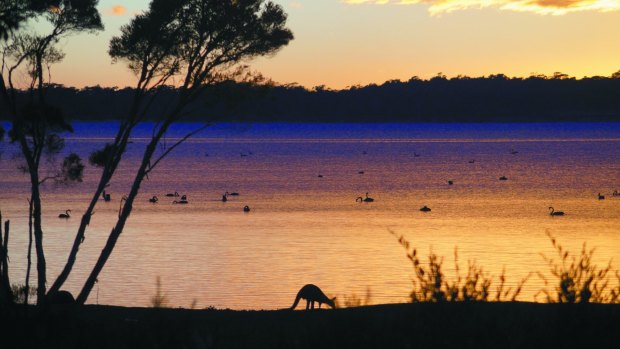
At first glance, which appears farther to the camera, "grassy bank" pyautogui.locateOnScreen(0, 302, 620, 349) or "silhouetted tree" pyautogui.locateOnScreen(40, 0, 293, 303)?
"silhouetted tree" pyautogui.locateOnScreen(40, 0, 293, 303)

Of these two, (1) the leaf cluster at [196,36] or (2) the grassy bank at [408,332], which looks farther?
(1) the leaf cluster at [196,36]

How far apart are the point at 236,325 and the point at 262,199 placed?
2072 inches

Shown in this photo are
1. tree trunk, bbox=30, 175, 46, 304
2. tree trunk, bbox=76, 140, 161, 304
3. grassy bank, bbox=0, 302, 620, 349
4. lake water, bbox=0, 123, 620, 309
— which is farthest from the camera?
lake water, bbox=0, 123, 620, 309

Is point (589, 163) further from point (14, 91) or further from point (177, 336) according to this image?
point (177, 336)

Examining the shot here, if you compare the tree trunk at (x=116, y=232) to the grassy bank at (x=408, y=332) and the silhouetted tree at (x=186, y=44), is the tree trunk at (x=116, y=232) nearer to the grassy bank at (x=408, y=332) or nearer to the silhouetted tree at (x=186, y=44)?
the silhouetted tree at (x=186, y=44)

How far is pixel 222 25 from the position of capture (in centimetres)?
2028

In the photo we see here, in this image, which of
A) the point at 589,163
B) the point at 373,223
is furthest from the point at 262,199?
the point at 589,163

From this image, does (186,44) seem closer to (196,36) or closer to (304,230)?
(196,36)

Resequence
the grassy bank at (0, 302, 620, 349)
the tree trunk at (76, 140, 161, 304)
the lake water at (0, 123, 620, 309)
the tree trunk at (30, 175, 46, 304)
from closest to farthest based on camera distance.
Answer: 1. the grassy bank at (0, 302, 620, 349)
2. the tree trunk at (30, 175, 46, 304)
3. the tree trunk at (76, 140, 161, 304)
4. the lake water at (0, 123, 620, 309)

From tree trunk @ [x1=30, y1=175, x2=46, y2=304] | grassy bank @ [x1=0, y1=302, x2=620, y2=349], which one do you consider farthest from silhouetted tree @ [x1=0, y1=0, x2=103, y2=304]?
grassy bank @ [x1=0, y1=302, x2=620, y2=349]

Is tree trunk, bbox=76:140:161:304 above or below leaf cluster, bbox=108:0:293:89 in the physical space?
below

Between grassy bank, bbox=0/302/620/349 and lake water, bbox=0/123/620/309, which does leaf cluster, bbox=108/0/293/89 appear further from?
grassy bank, bbox=0/302/620/349

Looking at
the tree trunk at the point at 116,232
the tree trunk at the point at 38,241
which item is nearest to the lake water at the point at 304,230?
the tree trunk at the point at 116,232

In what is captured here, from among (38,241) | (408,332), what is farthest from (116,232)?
(408,332)
